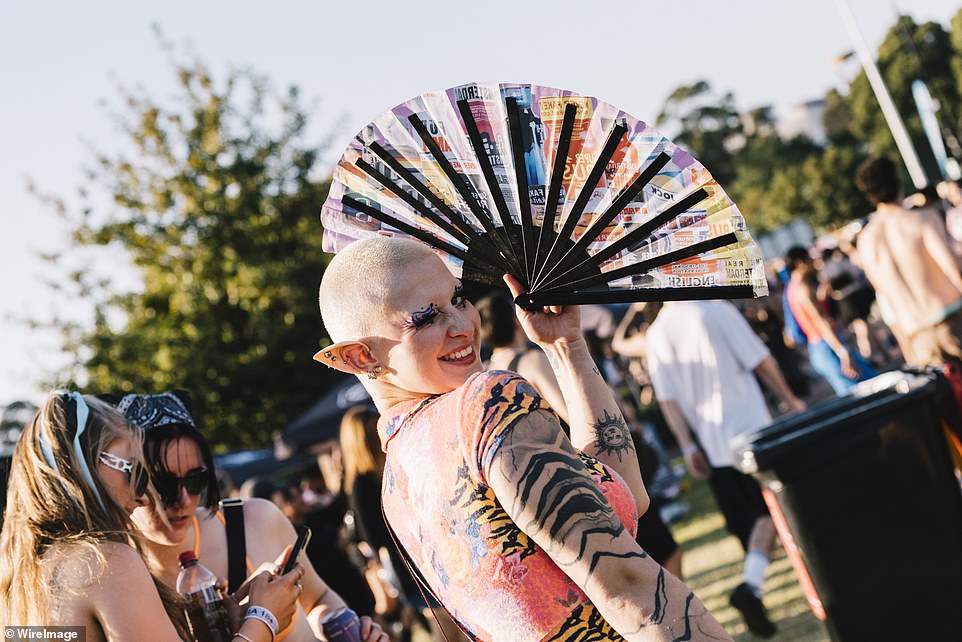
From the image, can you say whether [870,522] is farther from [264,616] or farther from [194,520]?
[194,520]

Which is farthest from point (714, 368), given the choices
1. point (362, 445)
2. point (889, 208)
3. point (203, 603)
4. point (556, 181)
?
point (556, 181)

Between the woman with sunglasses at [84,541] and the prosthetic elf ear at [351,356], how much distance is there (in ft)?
3.01

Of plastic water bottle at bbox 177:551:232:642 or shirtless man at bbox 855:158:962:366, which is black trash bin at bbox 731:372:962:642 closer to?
shirtless man at bbox 855:158:962:366

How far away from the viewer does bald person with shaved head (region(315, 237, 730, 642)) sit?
1.65m

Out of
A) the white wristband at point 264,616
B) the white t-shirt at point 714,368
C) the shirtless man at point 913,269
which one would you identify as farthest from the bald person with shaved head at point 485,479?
the shirtless man at point 913,269

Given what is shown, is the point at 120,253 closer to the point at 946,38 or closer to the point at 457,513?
the point at 457,513

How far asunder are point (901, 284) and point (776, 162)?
8898 centimetres

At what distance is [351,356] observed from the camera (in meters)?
1.99

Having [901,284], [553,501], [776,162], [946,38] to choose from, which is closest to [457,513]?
[553,501]

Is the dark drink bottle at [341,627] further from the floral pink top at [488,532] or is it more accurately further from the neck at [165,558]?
the floral pink top at [488,532]

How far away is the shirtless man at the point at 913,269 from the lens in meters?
5.68

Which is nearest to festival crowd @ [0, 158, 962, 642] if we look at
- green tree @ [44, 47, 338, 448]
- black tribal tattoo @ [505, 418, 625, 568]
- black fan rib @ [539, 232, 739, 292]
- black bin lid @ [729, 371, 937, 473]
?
black tribal tattoo @ [505, 418, 625, 568]

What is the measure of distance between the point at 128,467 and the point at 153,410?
484 millimetres

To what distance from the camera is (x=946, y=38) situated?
6881 centimetres
